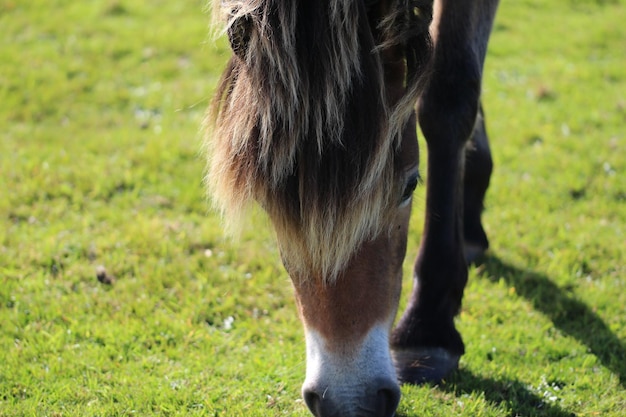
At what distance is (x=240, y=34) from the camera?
9.18 feet

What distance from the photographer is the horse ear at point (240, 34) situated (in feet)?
9.03

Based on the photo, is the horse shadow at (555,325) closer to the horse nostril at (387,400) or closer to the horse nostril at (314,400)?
the horse nostril at (387,400)

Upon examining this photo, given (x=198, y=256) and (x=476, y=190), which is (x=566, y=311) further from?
(x=198, y=256)

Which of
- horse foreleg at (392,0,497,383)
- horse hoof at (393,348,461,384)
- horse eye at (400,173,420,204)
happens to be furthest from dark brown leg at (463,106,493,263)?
horse eye at (400,173,420,204)

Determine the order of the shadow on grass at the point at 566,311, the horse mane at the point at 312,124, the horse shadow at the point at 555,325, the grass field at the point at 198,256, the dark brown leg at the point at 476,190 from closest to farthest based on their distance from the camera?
the horse mane at the point at 312,124 → the horse shadow at the point at 555,325 → the grass field at the point at 198,256 → the shadow on grass at the point at 566,311 → the dark brown leg at the point at 476,190

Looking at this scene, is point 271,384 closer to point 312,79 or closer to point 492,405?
point 492,405

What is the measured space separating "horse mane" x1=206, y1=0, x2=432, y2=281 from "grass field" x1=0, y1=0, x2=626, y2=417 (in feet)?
1.03

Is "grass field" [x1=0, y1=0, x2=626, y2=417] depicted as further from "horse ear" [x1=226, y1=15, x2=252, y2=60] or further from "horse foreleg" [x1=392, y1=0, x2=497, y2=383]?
"horse ear" [x1=226, y1=15, x2=252, y2=60]

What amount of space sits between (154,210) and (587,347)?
308cm

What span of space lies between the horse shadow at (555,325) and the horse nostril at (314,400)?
1.02 metres

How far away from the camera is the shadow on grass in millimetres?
3945

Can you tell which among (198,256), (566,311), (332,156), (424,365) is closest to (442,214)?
(424,365)

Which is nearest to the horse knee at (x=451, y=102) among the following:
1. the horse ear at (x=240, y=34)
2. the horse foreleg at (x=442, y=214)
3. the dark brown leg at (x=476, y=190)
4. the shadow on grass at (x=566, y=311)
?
the horse foreleg at (x=442, y=214)

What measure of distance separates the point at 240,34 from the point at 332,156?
584 mm
